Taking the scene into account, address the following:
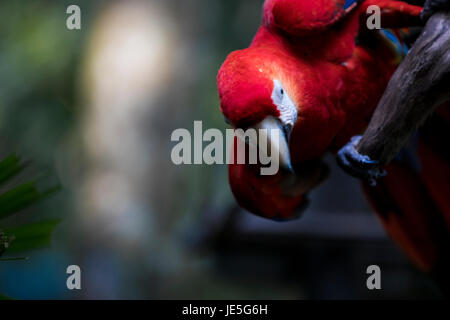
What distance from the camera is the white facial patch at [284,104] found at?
66 cm

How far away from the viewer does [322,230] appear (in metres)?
1.79

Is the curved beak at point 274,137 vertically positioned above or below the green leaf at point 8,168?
above

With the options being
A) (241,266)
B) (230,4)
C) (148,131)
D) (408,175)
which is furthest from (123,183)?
(408,175)

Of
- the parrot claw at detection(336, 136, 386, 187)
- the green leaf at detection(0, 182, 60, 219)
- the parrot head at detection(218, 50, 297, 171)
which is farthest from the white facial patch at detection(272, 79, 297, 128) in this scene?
the green leaf at detection(0, 182, 60, 219)

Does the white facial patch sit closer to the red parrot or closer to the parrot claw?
the red parrot

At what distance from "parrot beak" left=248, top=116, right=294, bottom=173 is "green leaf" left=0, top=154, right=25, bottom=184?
0.39m

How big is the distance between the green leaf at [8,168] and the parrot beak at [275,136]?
0.39 metres

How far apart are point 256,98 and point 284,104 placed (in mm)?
74

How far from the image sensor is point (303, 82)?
747 millimetres

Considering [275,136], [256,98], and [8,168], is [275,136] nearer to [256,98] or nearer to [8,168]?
[256,98]

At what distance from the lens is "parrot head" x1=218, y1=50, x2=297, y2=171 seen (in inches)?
24.9

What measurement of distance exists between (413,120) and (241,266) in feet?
5.44

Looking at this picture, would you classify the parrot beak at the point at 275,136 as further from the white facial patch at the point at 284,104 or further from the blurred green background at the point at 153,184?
the blurred green background at the point at 153,184

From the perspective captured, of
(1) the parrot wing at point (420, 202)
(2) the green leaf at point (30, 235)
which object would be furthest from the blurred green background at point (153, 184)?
(2) the green leaf at point (30, 235)
